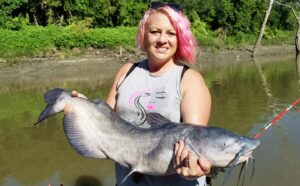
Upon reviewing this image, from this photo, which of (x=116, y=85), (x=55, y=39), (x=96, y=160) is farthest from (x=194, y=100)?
(x=55, y=39)

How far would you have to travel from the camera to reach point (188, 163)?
2520 mm

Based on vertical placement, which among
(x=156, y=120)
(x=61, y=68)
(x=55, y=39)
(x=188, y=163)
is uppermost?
(x=156, y=120)

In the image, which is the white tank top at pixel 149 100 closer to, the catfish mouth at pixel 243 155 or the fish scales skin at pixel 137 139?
the fish scales skin at pixel 137 139

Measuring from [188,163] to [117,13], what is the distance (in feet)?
104

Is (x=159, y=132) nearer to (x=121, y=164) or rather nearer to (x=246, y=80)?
(x=121, y=164)

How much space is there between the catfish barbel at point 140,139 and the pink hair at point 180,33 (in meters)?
0.54

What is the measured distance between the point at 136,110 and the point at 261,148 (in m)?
6.21

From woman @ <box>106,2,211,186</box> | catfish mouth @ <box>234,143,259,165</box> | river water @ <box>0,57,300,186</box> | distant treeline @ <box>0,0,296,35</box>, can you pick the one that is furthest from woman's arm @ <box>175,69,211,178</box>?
distant treeline @ <box>0,0,296,35</box>

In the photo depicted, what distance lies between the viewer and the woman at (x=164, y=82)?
2.88 m

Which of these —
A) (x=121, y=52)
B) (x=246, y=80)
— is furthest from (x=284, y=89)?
(x=121, y=52)

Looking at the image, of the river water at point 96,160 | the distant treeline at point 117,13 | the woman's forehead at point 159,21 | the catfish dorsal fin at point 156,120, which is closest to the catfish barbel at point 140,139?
the catfish dorsal fin at point 156,120

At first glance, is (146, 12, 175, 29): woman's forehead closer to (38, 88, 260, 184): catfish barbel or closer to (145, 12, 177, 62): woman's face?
(145, 12, 177, 62): woman's face

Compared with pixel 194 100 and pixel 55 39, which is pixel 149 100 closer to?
pixel 194 100

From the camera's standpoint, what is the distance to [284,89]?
17281mm
